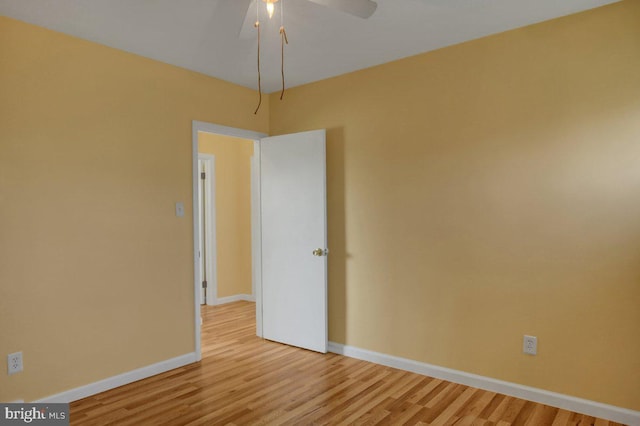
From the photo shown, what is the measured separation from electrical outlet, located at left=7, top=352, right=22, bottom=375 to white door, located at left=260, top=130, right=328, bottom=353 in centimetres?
207

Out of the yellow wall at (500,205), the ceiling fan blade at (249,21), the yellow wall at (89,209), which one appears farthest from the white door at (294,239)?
the ceiling fan blade at (249,21)

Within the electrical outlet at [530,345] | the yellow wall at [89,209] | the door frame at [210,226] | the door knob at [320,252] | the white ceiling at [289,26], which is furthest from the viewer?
the door frame at [210,226]

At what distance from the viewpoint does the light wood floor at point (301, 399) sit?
2.56 meters

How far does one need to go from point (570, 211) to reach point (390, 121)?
1508 mm

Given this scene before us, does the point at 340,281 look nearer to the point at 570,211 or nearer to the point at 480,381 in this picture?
the point at 480,381

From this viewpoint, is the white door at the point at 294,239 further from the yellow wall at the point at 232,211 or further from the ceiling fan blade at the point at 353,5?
the yellow wall at the point at 232,211

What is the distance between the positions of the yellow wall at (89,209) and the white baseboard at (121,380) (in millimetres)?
44

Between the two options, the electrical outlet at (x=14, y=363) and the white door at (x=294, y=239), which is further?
the white door at (x=294, y=239)

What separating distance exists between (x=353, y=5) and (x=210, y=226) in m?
4.25

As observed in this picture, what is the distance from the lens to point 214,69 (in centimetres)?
356

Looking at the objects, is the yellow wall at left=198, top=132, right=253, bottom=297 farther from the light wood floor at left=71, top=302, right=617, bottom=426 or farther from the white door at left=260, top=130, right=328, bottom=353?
the light wood floor at left=71, top=302, right=617, bottom=426

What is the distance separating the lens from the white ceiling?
2465mm

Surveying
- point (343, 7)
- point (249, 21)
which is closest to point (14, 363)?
point (249, 21)

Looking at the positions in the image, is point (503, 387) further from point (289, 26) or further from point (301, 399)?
point (289, 26)
